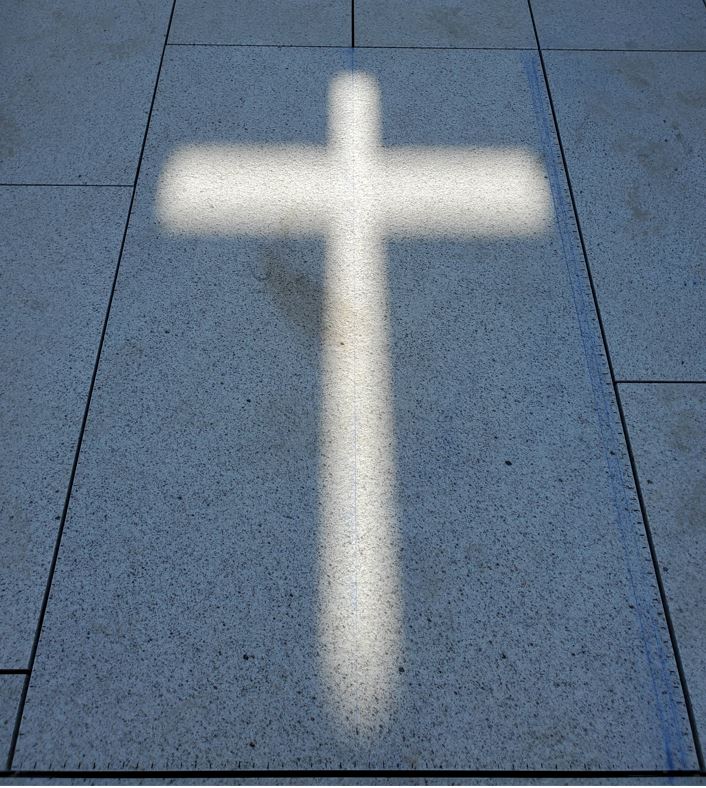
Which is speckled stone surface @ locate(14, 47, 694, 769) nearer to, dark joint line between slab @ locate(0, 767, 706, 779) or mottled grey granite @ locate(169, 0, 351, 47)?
dark joint line between slab @ locate(0, 767, 706, 779)

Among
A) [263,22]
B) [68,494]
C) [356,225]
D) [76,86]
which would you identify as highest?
[263,22]

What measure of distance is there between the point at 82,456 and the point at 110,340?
1.32 feet

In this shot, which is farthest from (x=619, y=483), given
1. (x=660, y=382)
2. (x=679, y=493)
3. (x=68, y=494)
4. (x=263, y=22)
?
(x=263, y=22)

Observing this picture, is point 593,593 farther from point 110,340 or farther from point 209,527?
point 110,340

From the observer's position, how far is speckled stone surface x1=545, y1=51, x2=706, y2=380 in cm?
236

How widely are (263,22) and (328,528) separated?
7.61 feet

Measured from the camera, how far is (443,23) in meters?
3.24

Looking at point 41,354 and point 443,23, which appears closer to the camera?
point 41,354

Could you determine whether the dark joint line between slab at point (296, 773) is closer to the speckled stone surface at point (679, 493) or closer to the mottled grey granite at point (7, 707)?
the mottled grey granite at point (7, 707)

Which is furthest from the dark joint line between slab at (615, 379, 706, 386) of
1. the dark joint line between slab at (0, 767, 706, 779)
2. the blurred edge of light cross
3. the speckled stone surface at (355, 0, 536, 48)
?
the speckled stone surface at (355, 0, 536, 48)

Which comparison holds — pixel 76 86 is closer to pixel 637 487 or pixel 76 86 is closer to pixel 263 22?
pixel 263 22

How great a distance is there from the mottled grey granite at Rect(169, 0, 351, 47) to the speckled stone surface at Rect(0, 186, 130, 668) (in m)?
0.98

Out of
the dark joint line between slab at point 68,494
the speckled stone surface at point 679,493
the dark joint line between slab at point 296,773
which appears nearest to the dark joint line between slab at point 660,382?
the speckled stone surface at point 679,493

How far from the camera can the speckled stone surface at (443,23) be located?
125 inches
